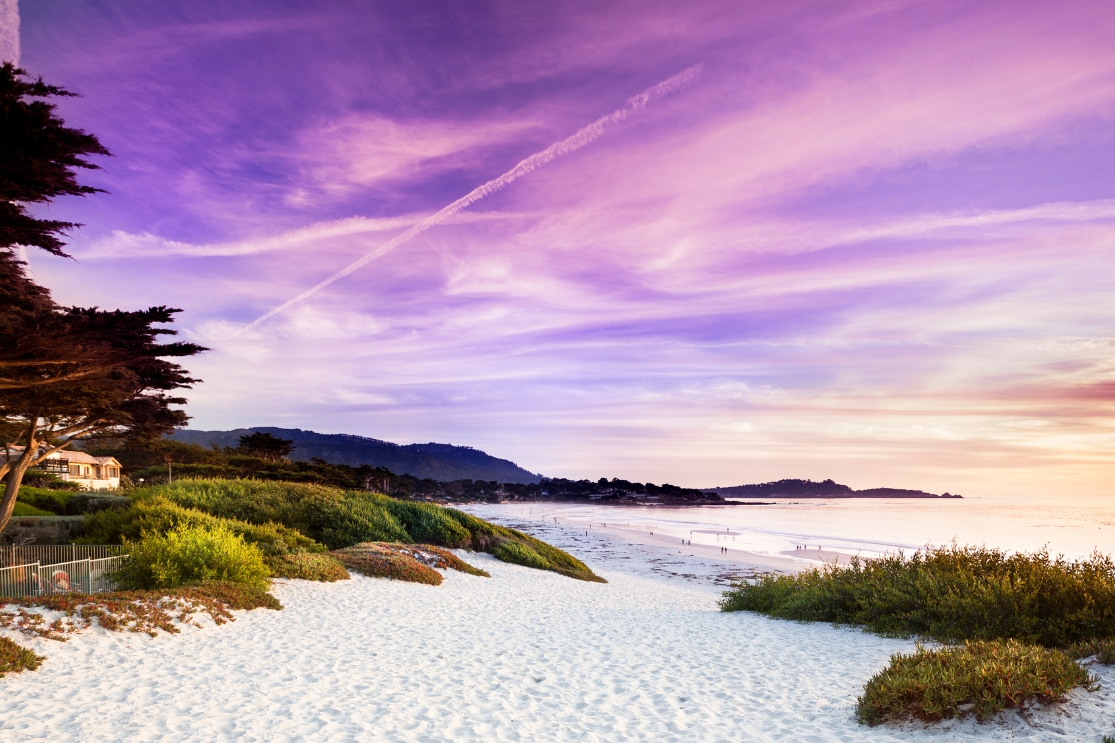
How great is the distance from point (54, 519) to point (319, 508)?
900 centimetres

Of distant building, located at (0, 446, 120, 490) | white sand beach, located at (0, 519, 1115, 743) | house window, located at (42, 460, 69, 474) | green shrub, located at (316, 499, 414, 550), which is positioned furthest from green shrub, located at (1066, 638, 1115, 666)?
house window, located at (42, 460, 69, 474)

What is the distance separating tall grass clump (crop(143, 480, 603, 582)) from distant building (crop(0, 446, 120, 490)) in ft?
129

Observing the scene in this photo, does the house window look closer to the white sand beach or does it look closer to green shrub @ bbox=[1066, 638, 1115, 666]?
the white sand beach

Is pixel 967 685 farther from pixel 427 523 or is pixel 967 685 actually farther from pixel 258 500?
pixel 258 500

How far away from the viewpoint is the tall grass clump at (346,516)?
2508cm

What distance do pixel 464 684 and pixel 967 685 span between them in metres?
6.24

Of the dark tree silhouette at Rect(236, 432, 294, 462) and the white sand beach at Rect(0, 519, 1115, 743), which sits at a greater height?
the dark tree silhouette at Rect(236, 432, 294, 462)

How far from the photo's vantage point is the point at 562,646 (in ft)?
38.8

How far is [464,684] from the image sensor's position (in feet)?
29.5

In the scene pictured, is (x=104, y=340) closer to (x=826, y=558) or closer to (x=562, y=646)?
(x=562, y=646)

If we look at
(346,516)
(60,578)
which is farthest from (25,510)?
(60,578)

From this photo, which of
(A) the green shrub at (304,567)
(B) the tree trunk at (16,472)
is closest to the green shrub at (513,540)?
(A) the green shrub at (304,567)

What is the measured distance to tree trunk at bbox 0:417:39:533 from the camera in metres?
21.6

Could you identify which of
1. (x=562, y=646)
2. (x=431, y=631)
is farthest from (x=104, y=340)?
(x=562, y=646)
